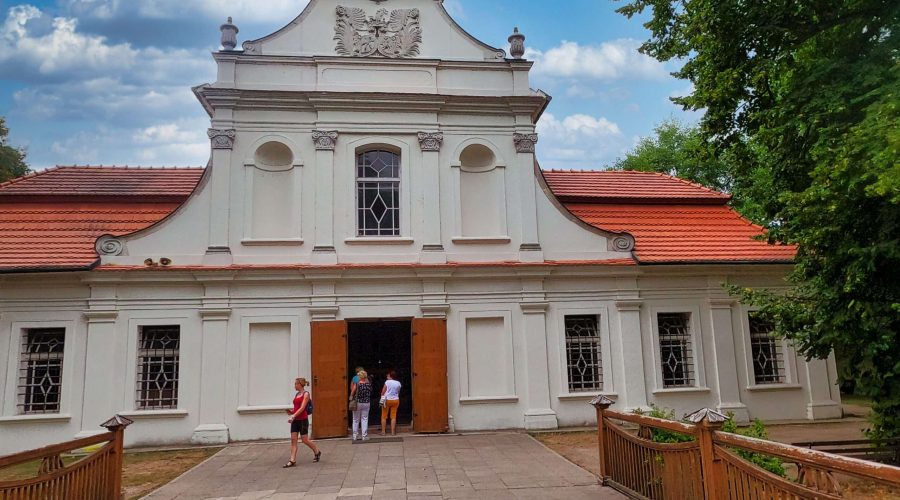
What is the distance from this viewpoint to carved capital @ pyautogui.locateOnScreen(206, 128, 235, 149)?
14609mm

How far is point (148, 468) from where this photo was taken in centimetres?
1110

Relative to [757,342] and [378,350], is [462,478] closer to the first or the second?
[378,350]

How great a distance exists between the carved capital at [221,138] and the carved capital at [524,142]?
7.08 meters

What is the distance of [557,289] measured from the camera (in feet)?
49.5

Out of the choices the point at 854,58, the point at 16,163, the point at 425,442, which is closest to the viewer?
the point at 854,58

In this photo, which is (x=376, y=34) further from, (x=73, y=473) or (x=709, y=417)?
(x=709, y=417)

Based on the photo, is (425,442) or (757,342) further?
(757,342)

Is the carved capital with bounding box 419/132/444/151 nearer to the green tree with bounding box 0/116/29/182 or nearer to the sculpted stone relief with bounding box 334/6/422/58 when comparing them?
the sculpted stone relief with bounding box 334/6/422/58

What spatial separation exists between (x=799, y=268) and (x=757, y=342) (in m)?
6.75

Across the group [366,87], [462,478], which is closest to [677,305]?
[462,478]

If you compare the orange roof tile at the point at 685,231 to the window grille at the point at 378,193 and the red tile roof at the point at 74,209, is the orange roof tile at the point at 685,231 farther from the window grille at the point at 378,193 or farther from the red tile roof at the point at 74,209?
the red tile roof at the point at 74,209

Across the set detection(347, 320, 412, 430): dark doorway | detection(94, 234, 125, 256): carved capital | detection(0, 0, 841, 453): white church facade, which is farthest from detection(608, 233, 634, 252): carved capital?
detection(94, 234, 125, 256): carved capital

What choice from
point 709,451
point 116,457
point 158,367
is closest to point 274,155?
point 158,367

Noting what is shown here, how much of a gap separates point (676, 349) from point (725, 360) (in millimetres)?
1213
